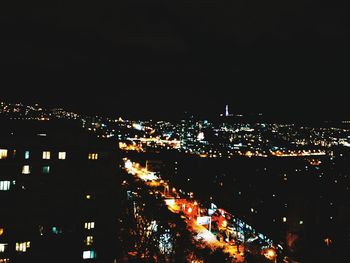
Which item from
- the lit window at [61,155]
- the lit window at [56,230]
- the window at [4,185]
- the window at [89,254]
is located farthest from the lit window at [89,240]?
the window at [4,185]

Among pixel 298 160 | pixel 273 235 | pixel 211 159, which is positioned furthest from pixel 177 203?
pixel 298 160

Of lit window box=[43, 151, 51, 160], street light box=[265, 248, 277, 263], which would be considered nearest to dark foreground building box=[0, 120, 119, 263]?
lit window box=[43, 151, 51, 160]

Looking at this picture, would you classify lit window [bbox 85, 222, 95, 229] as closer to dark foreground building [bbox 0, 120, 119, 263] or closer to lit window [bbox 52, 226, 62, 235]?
dark foreground building [bbox 0, 120, 119, 263]

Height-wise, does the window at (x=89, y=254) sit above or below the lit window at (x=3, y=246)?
below

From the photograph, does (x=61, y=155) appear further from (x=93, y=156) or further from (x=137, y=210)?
(x=137, y=210)

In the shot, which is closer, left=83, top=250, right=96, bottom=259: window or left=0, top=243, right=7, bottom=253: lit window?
left=0, top=243, right=7, bottom=253: lit window

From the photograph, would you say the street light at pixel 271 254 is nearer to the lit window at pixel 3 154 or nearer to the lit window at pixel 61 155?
the lit window at pixel 61 155

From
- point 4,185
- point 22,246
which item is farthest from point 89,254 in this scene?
point 4,185

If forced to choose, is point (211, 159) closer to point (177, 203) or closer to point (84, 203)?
point (177, 203)

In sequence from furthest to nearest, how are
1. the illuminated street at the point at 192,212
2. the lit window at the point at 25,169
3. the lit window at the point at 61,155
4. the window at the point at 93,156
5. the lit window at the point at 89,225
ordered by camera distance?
1. the illuminated street at the point at 192,212
2. the window at the point at 93,156
3. the lit window at the point at 61,155
4. the lit window at the point at 89,225
5. the lit window at the point at 25,169
